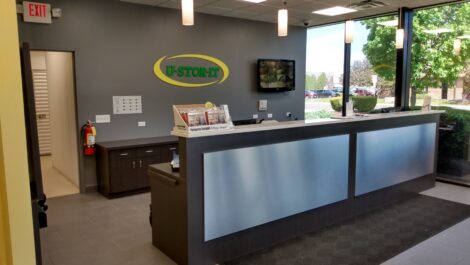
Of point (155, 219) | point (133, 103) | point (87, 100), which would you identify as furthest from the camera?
point (133, 103)

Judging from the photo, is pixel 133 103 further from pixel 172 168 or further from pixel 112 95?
pixel 172 168

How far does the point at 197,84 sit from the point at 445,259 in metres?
4.54

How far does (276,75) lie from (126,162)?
3667 mm

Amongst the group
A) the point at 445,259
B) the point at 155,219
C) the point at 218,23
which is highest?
the point at 218,23

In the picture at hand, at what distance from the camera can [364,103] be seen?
702 cm

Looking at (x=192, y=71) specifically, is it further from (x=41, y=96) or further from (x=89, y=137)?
(x=41, y=96)

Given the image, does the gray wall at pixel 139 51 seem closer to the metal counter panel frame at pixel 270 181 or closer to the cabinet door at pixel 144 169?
the cabinet door at pixel 144 169

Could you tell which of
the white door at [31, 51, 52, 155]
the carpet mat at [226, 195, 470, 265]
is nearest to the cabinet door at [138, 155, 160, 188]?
the carpet mat at [226, 195, 470, 265]

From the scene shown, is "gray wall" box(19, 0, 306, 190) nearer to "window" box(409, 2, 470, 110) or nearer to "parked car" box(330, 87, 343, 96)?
"parked car" box(330, 87, 343, 96)

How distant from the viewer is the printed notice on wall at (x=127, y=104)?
5461 millimetres

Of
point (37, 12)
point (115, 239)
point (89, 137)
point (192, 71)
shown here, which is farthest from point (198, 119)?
point (192, 71)

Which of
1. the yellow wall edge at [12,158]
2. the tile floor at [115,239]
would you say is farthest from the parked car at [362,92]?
the yellow wall edge at [12,158]

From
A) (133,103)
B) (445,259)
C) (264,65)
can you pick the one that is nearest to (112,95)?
(133,103)

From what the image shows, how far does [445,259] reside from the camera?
322cm
